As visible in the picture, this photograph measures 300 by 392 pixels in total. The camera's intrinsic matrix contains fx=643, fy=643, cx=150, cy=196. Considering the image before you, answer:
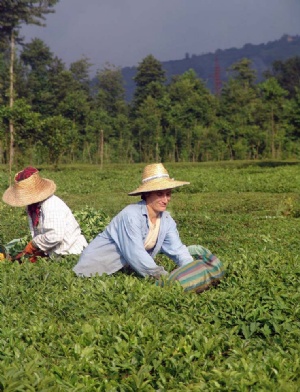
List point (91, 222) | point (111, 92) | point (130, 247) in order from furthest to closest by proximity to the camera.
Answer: point (111, 92) → point (91, 222) → point (130, 247)

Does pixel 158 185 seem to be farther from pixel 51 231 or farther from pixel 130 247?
pixel 51 231

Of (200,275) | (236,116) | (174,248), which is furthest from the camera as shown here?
(236,116)

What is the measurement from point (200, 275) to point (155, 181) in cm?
100

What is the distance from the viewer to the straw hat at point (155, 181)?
5945mm

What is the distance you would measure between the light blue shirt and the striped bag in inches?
11.5

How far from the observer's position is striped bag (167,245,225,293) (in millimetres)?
5613

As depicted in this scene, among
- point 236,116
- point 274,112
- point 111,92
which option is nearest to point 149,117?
point 236,116

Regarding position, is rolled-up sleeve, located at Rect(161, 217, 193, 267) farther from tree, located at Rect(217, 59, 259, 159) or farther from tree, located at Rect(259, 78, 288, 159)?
tree, located at Rect(217, 59, 259, 159)

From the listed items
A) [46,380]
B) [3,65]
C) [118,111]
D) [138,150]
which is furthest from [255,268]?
[118,111]

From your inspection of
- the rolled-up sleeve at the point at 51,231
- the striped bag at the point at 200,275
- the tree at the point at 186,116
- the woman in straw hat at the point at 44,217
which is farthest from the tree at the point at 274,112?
the striped bag at the point at 200,275

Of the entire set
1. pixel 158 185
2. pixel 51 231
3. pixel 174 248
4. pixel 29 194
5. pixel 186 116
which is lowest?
pixel 174 248

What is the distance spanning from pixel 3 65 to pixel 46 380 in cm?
5132

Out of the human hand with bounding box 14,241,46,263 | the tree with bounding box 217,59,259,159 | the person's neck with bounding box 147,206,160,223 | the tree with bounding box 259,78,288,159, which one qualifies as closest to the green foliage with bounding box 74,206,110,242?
the human hand with bounding box 14,241,46,263

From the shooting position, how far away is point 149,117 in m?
47.4
